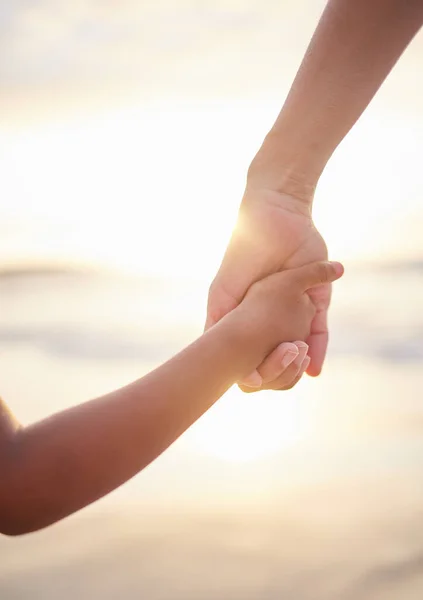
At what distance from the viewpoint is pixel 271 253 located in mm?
2352

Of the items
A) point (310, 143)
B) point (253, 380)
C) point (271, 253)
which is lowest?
point (253, 380)

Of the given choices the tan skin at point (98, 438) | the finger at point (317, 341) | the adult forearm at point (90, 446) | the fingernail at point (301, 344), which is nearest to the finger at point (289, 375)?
the fingernail at point (301, 344)

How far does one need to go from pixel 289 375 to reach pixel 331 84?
73cm

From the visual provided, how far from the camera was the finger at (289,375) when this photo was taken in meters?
2.20

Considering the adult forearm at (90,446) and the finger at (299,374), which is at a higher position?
the finger at (299,374)

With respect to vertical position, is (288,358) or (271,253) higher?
(271,253)

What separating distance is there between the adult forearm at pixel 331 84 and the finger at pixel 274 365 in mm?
477

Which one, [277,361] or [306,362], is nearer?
[277,361]

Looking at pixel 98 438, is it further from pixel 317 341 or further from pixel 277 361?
pixel 317 341

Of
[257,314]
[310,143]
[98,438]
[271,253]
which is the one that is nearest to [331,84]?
[310,143]

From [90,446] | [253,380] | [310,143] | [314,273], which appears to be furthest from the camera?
[310,143]

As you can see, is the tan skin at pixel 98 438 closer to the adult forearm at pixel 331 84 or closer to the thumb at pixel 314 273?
the thumb at pixel 314 273

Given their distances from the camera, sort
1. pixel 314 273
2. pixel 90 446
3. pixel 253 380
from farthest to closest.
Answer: pixel 314 273, pixel 253 380, pixel 90 446

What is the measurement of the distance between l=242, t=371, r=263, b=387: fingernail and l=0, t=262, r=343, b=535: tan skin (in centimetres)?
19
